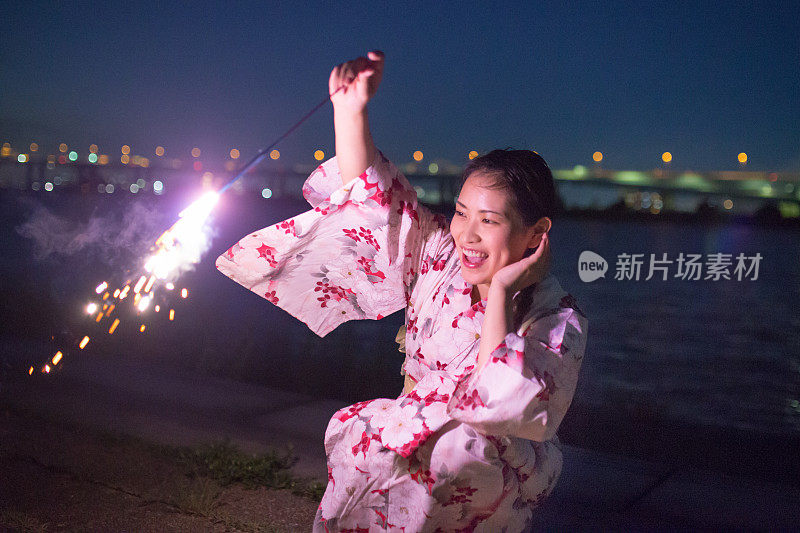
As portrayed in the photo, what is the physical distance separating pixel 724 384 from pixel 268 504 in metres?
8.32

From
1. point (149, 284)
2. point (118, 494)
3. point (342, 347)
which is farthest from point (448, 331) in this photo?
point (342, 347)

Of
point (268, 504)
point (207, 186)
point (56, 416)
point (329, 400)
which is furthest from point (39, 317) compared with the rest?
point (207, 186)

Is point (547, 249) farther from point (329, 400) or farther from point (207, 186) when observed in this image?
point (329, 400)

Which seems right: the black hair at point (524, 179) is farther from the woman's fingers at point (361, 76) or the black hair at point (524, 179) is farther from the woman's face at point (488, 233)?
the woman's fingers at point (361, 76)

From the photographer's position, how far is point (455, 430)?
2.27m

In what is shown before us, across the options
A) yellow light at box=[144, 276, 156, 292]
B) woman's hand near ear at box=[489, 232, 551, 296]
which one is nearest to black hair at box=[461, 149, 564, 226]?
woman's hand near ear at box=[489, 232, 551, 296]

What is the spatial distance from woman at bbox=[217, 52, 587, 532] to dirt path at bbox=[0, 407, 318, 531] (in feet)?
4.39

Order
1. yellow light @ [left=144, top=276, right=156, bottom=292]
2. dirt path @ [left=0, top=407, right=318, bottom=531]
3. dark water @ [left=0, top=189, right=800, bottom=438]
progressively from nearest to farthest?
1. yellow light @ [left=144, top=276, right=156, bottom=292]
2. dirt path @ [left=0, top=407, right=318, bottom=531]
3. dark water @ [left=0, top=189, right=800, bottom=438]

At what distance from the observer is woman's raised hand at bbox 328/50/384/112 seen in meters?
2.42

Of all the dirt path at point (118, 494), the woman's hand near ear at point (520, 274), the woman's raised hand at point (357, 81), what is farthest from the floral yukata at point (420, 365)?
the dirt path at point (118, 494)

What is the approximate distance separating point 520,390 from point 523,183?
0.72m

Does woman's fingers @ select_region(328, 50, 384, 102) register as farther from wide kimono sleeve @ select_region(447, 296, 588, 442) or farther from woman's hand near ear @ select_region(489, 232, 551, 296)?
wide kimono sleeve @ select_region(447, 296, 588, 442)

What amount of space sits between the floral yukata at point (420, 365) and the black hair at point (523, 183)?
0.08 meters

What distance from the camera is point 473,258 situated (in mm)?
2381
